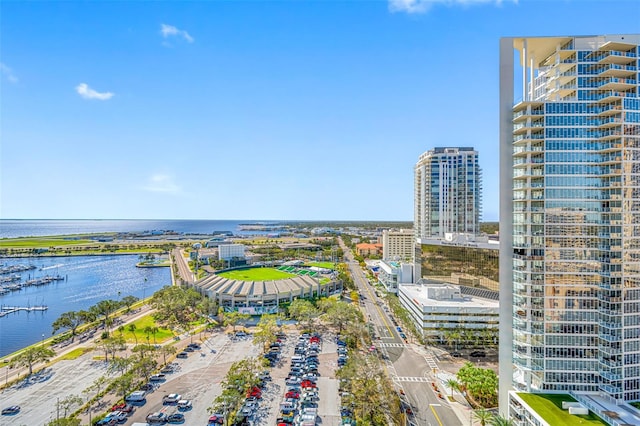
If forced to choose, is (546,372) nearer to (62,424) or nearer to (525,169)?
(525,169)

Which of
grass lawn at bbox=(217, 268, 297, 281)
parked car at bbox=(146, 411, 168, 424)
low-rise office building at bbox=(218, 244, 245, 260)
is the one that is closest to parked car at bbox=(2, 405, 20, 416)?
parked car at bbox=(146, 411, 168, 424)

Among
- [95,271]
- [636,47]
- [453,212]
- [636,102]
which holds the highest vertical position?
[636,47]

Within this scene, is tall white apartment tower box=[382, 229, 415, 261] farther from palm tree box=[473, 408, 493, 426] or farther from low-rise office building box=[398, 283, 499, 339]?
palm tree box=[473, 408, 493, 426]

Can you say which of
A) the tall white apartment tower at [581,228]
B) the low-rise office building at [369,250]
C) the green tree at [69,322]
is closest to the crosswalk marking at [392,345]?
the tall white apartment tower at [581,228]

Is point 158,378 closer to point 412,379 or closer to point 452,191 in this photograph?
point 412,379

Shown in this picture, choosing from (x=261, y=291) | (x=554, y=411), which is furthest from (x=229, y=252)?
(x=554, y=411)

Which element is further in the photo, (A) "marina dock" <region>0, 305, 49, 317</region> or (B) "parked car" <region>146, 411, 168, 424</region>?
(A) "marina dock" <region>0, 305, 49, 317</region>

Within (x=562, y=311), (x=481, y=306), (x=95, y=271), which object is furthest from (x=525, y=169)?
(x=95, y=271)
